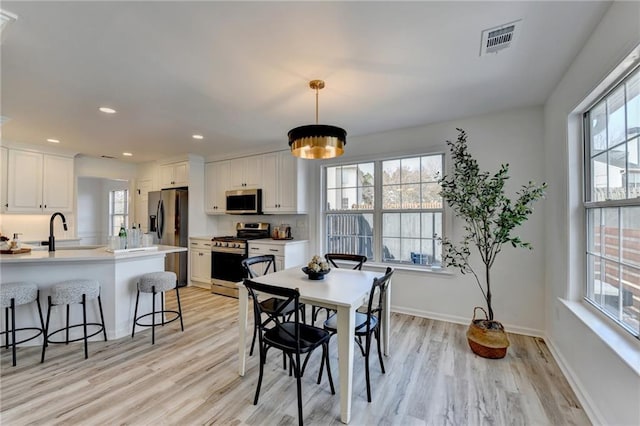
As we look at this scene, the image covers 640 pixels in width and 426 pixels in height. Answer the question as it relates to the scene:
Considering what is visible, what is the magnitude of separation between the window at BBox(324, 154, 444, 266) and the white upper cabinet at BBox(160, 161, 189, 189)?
2848mm

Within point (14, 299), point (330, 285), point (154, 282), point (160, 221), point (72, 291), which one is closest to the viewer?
point (330, 285)

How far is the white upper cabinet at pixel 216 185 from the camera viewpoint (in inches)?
211

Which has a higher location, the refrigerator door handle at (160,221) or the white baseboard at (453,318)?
the refrigerator door handle at (160,221)

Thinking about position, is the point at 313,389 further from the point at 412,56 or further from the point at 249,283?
the point at 412,56

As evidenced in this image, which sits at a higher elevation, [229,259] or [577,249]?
[577,249]

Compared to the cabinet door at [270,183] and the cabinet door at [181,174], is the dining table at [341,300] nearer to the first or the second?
the cabinet door at [270,183]

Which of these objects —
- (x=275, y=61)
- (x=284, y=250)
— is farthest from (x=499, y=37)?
(x=284, y=250)

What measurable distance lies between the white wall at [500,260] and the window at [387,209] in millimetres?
233

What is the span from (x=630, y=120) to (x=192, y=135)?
4564mm

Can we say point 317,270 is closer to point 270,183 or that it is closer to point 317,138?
point 317,138

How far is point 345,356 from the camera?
1866 millimetres

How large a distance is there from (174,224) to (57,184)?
2.16 meters

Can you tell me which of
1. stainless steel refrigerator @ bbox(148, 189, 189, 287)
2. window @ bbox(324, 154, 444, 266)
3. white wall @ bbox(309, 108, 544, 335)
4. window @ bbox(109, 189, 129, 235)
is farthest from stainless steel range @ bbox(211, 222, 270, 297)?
window @ bbox(109, 189, 129, 235)

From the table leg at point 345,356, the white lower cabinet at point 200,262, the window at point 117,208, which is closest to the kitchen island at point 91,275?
the white lower cabinet at point 200,262
